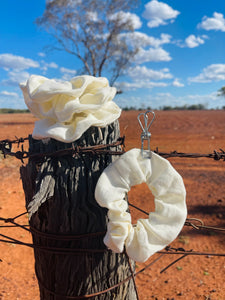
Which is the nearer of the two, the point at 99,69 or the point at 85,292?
the point at 85,292

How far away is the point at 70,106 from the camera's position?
1.07 metres

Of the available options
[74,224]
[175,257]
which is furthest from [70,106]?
[175,257]

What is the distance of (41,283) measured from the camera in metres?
1.39

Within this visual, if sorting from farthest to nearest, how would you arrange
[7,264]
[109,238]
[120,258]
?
[7,264]
[120,258]
[109,238]

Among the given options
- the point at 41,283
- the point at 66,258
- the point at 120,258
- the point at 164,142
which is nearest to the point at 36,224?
the point at 66,258

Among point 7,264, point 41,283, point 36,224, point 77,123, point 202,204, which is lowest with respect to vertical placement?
point 7,264

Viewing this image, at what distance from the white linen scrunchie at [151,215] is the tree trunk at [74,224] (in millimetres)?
163

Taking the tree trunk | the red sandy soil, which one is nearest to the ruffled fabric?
the tree trunk

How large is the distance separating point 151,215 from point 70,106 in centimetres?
57

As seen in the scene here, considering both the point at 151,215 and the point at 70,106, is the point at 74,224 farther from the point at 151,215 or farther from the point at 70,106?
the point at 70,106

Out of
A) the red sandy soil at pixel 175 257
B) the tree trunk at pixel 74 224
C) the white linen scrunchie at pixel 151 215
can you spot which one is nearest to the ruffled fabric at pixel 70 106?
the tree trunk at pixel 74 224

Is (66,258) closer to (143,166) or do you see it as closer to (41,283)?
(41,283)

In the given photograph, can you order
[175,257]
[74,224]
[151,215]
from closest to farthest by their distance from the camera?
[151,215] → [74,224] → [175,257]

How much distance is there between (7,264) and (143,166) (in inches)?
107
